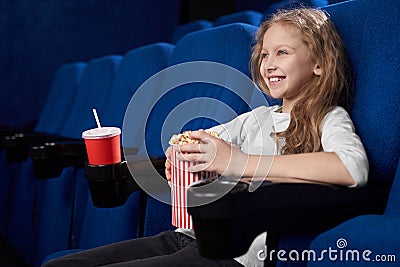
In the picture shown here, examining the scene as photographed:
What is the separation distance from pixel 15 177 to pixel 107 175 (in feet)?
2.52

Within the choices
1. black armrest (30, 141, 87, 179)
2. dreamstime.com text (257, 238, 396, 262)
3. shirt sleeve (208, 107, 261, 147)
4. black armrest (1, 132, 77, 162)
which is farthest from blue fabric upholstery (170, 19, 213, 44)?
dreamstime.com text (257, 238, 396, 262)

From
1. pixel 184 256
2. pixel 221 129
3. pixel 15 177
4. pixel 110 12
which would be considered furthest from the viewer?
pixel 110 12

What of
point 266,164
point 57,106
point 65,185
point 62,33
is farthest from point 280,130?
point 62,33

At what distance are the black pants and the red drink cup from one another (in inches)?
3.4

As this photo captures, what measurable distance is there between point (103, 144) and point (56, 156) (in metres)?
0.26

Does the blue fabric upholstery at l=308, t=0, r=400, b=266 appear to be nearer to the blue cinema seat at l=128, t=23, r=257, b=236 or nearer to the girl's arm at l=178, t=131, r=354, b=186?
the girl's arm at l=178, t=131, r=354, b=186

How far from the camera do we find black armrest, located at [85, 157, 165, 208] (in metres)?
0.61

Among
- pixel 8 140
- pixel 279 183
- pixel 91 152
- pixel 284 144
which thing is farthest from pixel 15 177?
pixel 279 183

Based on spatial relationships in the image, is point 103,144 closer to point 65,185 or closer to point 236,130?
point 236,130

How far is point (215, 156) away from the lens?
49cm

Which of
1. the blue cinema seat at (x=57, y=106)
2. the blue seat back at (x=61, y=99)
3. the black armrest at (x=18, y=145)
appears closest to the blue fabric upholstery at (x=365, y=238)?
the black armrest at (x=18, y=145)

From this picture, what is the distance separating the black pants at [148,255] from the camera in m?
0.52

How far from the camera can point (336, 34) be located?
0.59m

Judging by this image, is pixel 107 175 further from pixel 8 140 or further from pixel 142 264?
pixel 8 140
